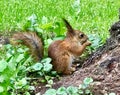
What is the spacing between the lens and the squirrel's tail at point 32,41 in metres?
5.89

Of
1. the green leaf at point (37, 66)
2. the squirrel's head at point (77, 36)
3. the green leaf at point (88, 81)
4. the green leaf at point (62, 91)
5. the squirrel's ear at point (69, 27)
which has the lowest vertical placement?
the green leaf at point (62, 91)

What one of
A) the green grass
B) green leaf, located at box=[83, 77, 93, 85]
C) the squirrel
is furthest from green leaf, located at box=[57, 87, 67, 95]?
the green grass

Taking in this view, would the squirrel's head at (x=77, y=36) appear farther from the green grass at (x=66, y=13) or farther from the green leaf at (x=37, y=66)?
the green grass at (x=66, y=13)

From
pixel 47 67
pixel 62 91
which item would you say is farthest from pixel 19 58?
pixel 62 91

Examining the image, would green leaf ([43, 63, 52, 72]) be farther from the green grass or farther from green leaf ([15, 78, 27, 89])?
the green grass

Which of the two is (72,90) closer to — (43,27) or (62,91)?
(62,91)

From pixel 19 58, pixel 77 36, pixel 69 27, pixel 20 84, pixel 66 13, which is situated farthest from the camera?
pixel 66 13

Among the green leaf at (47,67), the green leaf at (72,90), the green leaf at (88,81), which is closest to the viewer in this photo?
the green leaf at (72,90)

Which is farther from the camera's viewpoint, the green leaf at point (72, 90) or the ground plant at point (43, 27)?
the ground plant at point (43, 27)

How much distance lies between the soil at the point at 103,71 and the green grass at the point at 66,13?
1.77m

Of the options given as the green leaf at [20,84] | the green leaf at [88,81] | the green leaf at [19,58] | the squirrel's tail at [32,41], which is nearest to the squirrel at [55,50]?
the squirrel's tail at [32,41]

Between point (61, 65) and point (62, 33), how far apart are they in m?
0.79

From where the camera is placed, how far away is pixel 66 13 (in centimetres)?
907

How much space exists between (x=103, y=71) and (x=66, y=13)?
3.83m
